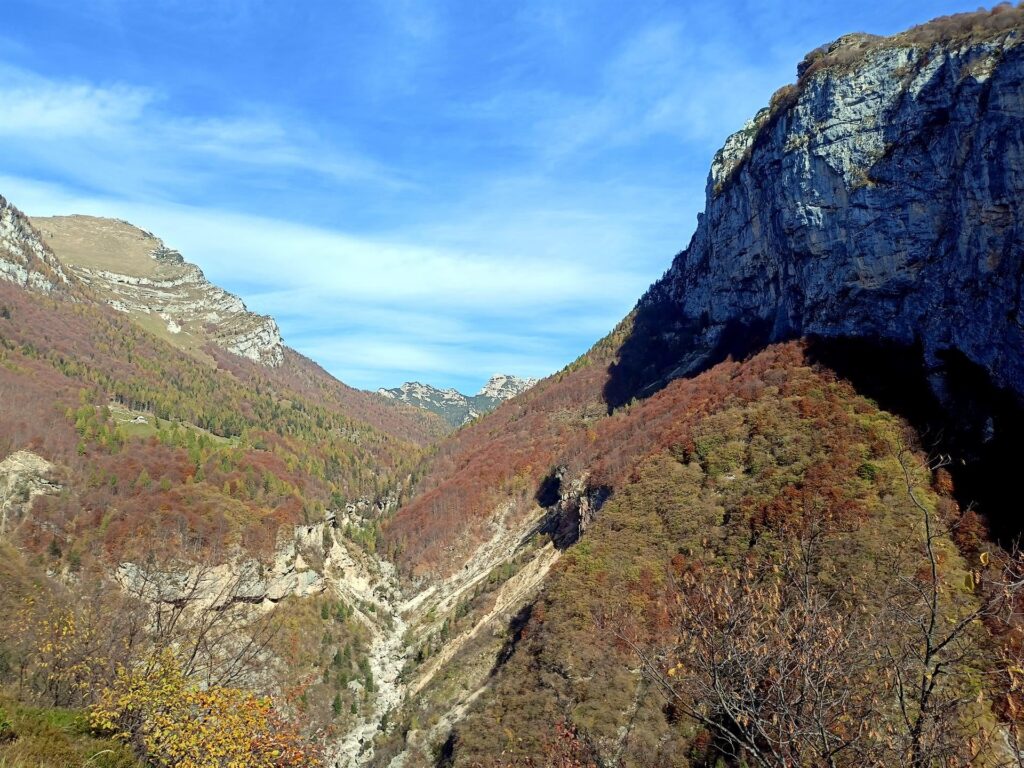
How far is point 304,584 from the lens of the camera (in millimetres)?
74250

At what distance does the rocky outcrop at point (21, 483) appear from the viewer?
6588 cm

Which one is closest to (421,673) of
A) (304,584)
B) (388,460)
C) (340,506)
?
(304,584)

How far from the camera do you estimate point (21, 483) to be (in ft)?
228

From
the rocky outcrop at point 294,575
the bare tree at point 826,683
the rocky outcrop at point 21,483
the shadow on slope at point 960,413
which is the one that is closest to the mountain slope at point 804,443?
the shadow on slope at point 960,413

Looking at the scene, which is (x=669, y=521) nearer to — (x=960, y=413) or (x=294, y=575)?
(x=960, y=413)

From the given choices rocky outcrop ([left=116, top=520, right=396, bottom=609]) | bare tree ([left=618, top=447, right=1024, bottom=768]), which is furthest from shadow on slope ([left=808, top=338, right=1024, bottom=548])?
rocky outcrop ([left=116, top=520, right=396, bottom=609])

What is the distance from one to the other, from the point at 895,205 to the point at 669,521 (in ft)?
139

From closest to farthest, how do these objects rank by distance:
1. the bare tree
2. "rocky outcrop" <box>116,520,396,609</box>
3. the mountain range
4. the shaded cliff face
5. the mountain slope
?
the bare tree
the mountain range
the mountain slope
the shaded cliff face
"rocky outcrop" <box>116,520,396,609</box>

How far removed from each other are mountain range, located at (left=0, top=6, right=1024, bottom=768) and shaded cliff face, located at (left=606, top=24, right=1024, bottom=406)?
33 cm

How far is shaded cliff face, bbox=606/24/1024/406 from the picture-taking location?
47.7 m

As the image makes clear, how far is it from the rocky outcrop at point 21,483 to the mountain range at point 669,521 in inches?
14.6

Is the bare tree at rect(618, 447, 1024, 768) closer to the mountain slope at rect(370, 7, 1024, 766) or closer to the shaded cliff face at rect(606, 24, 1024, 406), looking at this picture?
the mountain slope at rect(370, 7, 1024, 766)

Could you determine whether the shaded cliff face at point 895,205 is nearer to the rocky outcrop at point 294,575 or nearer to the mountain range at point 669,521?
the mountain range at point 669,521

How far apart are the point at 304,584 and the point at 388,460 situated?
110m
